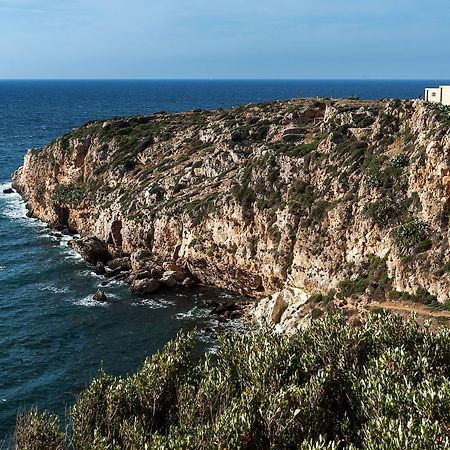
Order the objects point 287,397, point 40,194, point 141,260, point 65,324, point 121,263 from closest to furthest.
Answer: point 287,397
point 65,324
point 141,260
point 121,263
point 40,194

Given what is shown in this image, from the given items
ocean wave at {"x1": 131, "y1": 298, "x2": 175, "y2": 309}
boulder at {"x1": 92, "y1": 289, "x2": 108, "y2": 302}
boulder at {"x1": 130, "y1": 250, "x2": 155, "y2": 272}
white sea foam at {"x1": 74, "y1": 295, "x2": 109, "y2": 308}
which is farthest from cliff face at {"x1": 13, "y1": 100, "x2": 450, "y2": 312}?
white sea foam at {"x1": 74, "y1": 295, "x2": 109, "y2": 308}

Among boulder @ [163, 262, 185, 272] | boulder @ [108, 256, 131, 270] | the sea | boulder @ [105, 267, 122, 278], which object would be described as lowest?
the sea

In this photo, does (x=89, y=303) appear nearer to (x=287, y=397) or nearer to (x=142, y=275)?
(x=142, y=275)

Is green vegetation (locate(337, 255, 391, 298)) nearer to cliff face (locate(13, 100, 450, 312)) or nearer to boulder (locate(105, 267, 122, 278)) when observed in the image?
cliff face (locate(13, 100, 450, 312))

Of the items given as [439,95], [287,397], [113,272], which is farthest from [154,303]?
[287,397]

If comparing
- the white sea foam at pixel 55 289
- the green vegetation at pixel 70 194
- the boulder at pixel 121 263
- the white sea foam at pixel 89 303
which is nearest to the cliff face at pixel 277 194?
the green vegetation at pixel 70 194

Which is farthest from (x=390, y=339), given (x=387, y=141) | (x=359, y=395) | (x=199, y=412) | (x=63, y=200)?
(x=63, y=200)

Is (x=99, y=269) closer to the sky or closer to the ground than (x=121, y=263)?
closer to the ground
